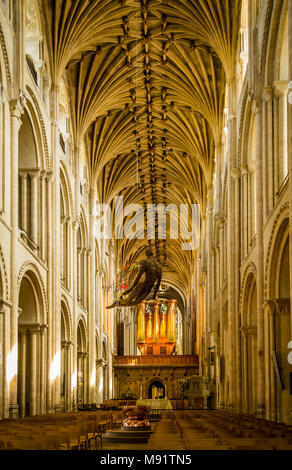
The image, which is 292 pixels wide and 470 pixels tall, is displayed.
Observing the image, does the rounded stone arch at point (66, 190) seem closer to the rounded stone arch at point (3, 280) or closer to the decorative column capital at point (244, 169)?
the decorative column capital at point (244, 169)

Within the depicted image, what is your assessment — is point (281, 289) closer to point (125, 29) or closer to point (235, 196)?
point (235, 196)

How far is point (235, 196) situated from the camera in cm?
2809

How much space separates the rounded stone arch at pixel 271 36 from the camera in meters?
19.0

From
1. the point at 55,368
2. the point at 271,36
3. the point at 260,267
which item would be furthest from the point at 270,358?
the point at 55,368

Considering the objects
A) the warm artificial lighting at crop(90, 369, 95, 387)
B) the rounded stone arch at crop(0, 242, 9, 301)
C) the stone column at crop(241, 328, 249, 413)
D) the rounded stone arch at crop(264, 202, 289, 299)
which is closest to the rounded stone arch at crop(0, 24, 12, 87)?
the rounded stone arch at crop(0, 242, 9, 301)

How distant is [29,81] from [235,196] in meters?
9.45

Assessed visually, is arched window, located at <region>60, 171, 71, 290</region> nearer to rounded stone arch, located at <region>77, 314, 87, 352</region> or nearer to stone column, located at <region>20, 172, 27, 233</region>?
stone column, located at <region>20, 172, 27, 233</region>

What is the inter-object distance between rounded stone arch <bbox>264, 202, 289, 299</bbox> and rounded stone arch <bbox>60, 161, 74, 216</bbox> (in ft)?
44.3

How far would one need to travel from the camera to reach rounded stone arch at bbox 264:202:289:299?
711 inches

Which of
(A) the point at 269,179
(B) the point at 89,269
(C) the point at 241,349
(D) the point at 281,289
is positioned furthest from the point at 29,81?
(B) the point at 89,269

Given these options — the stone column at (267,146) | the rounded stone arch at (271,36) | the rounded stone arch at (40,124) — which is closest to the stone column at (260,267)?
the stone column at (267,146)

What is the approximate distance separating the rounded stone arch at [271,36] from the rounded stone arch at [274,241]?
4.59 m

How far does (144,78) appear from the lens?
120 ft

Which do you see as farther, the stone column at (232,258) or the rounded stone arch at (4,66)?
the stone column at (232,258)
